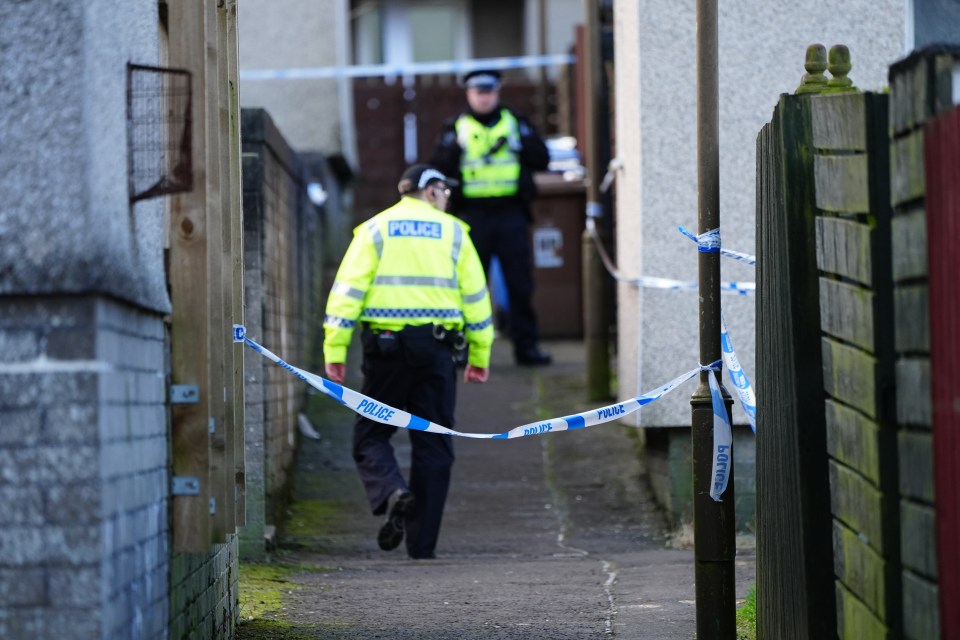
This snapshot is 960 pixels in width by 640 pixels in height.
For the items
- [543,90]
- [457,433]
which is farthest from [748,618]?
[543,90]

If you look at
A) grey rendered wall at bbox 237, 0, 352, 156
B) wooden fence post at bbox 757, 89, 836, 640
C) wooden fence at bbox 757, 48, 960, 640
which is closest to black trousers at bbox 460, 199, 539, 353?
grey rendered wall at bbox 237, 0, 352, 156

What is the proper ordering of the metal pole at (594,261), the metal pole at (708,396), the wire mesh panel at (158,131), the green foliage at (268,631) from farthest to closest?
1. the metal pole at (594,261)
2. the green foliage at (268,631)
3. the metal pole at (708,396)
4. the wire mesh panel at (158,131)

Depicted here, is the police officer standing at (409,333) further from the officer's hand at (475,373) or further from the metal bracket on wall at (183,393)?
the metal bracket on wall at (183,393)

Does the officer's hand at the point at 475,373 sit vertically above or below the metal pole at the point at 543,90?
below

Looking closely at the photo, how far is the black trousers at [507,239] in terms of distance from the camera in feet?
35.9

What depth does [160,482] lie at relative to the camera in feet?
13.8

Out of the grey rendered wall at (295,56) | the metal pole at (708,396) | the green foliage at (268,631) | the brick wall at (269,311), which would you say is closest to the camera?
the metal pole at (708,396)

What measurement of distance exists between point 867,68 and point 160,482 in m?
4.65

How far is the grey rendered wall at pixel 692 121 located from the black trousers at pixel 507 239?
118 inches

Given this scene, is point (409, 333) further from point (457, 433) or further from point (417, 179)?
point (457, 433)

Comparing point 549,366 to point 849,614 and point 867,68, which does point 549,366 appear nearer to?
point 867,68

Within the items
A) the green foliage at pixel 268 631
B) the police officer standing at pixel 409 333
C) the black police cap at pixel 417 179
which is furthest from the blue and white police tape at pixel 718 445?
the black police cap at pixel 417 179

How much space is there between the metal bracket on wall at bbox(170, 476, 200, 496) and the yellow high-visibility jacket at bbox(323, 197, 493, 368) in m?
2.91

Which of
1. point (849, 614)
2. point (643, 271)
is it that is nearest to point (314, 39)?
point (643, 271)
